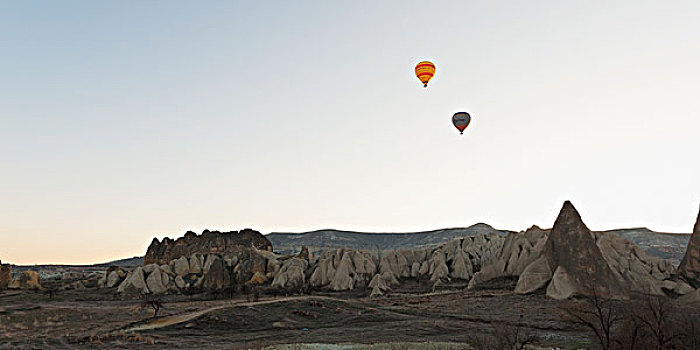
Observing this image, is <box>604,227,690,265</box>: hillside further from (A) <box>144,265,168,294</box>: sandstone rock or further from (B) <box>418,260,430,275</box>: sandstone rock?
(A) <box>144,265,168,294</box>: sandstone rock

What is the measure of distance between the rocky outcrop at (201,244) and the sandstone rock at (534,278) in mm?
75004

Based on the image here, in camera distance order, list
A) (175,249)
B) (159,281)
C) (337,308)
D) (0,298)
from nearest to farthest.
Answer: (337,308), (0,298), (159,281), (175,249)

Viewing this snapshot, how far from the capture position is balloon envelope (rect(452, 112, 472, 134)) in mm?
51500

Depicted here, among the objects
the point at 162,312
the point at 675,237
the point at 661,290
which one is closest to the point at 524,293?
the point at 661,290

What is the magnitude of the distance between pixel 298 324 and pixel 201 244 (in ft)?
290

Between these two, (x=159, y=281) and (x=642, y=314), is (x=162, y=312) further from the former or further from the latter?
A: (x=642, y=314)

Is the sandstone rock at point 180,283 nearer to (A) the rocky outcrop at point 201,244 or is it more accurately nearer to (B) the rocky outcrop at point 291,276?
(B) the rocky outcrop at point 291,276

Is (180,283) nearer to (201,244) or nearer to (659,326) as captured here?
(201,244)

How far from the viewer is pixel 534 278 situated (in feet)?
173

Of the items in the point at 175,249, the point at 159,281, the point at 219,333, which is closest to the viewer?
the point at 219,333

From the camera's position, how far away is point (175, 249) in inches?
4737

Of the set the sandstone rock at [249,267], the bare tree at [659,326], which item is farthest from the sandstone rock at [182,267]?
the bare tree at [659,326]

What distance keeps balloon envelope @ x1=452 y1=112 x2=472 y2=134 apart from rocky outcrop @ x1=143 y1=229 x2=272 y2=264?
248 feet

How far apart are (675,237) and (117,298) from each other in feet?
653
